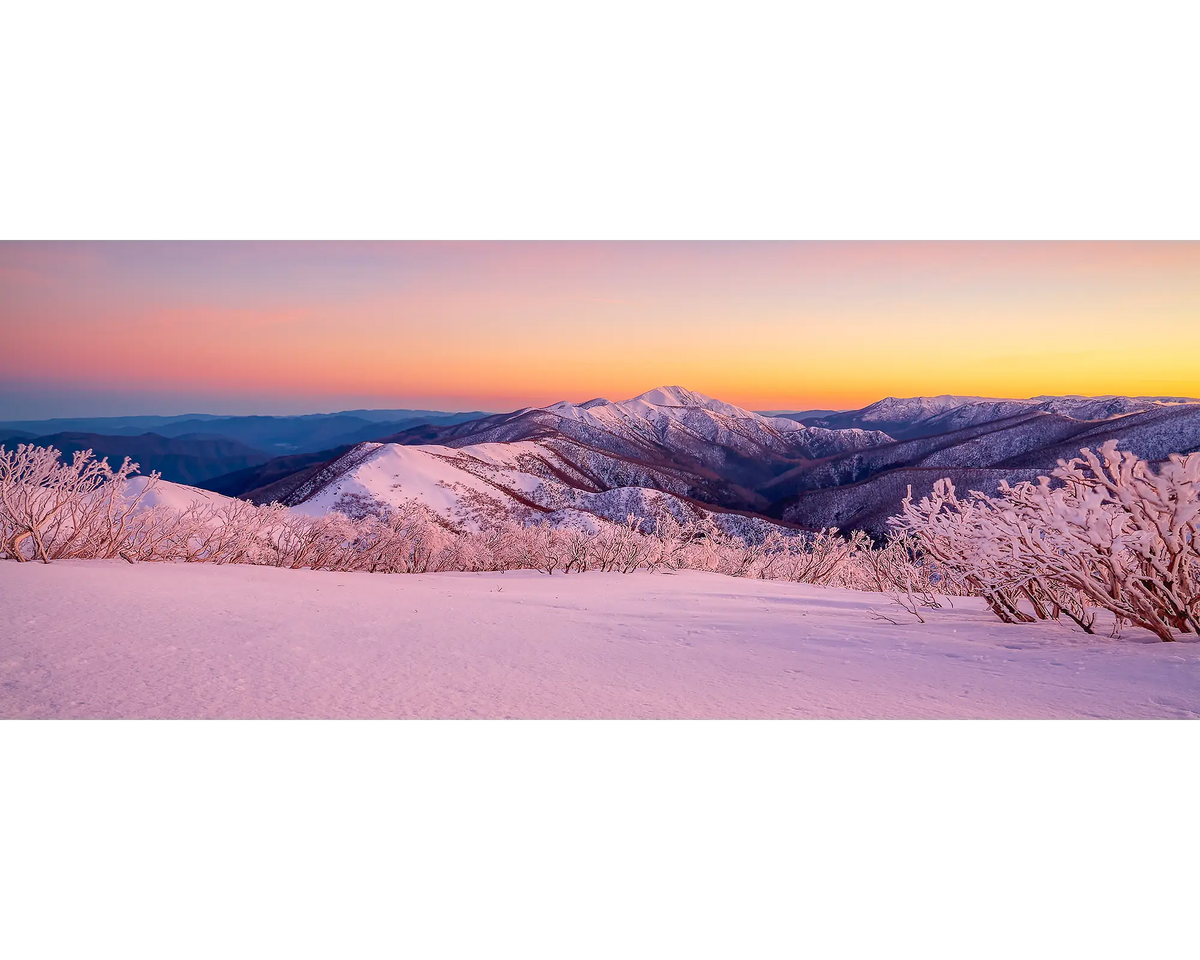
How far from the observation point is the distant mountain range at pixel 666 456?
7.33 meters

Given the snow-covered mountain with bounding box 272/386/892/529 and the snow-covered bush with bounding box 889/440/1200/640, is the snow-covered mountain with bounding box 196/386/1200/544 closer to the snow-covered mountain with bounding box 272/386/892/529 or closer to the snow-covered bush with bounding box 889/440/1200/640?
the snow-covered mountain with bounding box 272/386/892/529

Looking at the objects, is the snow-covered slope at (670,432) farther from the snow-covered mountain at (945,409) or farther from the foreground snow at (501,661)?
the foreground snow at (501,661)

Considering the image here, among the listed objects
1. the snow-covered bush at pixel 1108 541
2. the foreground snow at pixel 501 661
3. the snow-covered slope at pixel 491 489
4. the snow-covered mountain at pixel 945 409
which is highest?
the snow-covered mountain at pixel 945 409

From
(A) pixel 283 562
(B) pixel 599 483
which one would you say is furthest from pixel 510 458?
(A) pixel 283 562

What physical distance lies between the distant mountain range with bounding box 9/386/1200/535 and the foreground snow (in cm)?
158

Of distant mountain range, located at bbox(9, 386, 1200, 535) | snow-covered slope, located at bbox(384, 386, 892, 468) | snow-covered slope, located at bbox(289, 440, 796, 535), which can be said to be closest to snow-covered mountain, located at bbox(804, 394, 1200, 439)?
distant mountain range, located at bbox(9, 386, 1200, 535)

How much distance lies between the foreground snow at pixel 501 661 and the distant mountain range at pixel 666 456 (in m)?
1.58

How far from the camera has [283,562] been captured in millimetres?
8148

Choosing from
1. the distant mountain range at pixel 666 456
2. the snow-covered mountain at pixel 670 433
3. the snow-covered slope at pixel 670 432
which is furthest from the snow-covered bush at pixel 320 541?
the snow-covered slope at pixel 670 432

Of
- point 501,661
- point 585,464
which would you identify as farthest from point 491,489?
point 501,661

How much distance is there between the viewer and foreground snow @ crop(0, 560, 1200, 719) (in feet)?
8.10

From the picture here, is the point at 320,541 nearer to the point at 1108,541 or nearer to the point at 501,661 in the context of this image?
the point at 501,661
